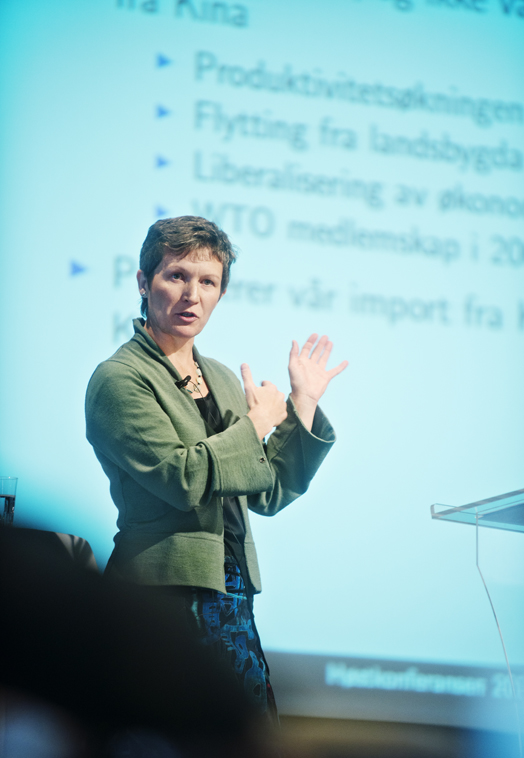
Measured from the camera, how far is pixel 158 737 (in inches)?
13.1

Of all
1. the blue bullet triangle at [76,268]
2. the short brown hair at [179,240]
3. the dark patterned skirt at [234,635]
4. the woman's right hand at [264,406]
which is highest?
the blue bullet triangle at [76,268]

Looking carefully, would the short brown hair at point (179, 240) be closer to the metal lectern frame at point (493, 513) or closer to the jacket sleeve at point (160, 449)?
the jacket sleeve at point (160, 449)

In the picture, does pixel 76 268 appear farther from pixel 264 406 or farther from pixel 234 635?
pixel 234 635

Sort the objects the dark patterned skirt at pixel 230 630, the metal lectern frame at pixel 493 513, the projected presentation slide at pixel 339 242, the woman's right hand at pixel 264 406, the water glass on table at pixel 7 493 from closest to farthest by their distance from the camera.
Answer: the dark patterned skirt at pixel 230 630, the woman's right hand at pixel 264 406, the metal lectern frame at pixel 493 513, the water glass on table at pixel 7 493, the projected presentation slide at pixel 339 242

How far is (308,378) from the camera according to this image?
1413 mm

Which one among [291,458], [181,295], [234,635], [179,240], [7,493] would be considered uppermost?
[179,240]

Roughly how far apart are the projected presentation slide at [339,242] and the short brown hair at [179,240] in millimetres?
1277

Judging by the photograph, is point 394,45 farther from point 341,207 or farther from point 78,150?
point 78,150

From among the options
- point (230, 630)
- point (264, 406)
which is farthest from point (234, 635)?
point (264, 406)

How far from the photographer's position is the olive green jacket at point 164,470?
3.70ft

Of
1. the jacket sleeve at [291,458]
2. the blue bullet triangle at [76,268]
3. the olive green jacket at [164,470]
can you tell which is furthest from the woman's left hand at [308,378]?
the blue bullet triangle at [76,268]

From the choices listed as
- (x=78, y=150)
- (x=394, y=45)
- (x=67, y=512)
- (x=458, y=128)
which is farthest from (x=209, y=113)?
(x=67, y=512)

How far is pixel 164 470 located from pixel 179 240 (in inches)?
17.9

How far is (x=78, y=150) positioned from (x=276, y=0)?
106 cm
